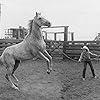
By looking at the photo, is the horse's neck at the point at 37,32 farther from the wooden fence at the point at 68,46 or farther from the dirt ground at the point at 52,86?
the wooden fence at the point at 68,46

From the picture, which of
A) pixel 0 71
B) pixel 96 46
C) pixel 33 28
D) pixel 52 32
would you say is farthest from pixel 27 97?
pixel 52 32

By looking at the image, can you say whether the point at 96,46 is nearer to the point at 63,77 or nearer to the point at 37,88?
the point at 63,77

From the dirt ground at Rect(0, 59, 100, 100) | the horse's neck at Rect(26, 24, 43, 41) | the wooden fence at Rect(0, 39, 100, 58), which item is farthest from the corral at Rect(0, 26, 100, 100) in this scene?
the wooden fence at Rect(0, 39, 100, 58)

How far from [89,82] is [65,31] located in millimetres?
6060

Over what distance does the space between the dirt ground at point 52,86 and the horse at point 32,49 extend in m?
0.54

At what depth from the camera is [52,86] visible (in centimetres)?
714

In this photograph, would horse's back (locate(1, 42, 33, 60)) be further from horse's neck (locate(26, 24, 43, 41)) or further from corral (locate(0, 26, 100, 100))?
corral (locate(0, 26, 100, 100))

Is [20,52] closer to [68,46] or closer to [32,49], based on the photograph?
[32,49]

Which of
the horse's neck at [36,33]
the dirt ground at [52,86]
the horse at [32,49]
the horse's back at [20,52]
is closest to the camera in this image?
the horse at [32,49]

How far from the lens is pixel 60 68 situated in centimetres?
1024

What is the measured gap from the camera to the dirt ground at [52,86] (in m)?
6.14

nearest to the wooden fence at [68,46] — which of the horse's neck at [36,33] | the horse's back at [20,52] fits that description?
the horse's back at [20,52]

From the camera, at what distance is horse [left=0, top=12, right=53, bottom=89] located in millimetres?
5691

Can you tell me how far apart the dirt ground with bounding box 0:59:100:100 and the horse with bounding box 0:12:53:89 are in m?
0.54
